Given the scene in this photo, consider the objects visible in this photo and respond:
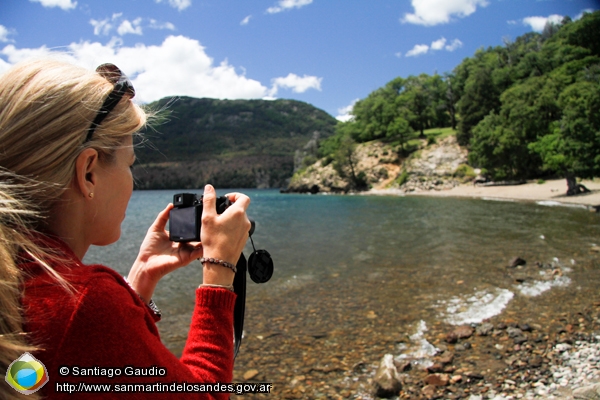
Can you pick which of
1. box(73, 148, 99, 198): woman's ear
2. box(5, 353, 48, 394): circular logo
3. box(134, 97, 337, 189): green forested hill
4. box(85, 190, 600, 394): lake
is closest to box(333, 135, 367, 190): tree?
box(134, 97, 337, 189): green forested hill

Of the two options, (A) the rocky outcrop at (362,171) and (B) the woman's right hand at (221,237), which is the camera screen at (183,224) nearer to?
(B) the woman's right hand at (221,237)

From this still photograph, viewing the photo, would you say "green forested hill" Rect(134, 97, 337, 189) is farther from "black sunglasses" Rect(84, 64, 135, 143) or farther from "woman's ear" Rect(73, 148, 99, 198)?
"woman's ear" Rect(73, 148, 99, 198)

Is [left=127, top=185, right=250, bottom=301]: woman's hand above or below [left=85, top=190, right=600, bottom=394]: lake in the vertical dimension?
above

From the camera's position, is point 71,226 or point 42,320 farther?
point 71,226

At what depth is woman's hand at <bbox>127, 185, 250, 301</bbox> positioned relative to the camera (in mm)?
1308

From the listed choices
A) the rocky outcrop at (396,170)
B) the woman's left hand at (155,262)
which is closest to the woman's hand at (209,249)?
the woman's left hand at (155,262)

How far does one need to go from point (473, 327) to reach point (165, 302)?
6.80 m

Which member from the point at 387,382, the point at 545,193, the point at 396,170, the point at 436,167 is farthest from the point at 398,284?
the point at 396,170

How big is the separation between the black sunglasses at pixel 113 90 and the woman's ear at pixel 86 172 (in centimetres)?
5

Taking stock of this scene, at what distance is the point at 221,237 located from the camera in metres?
1.33

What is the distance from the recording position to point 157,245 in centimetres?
175

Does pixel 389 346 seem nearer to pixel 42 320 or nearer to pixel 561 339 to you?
pixel 561 339

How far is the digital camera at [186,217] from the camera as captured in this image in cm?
156

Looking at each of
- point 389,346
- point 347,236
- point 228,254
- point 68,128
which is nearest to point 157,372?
point 228,254
